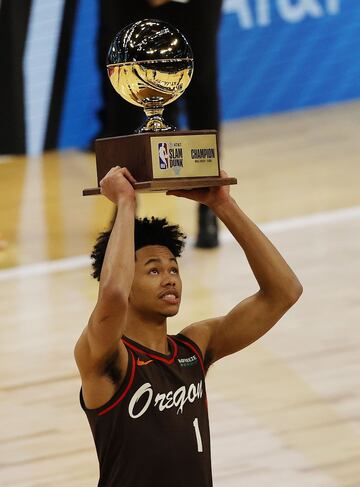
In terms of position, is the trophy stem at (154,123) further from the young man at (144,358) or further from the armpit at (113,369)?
the armpit at (113,369)

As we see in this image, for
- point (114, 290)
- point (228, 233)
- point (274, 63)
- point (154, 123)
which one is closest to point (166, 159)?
point (154, 123)

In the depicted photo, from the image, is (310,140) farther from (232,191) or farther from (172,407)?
(172,407)

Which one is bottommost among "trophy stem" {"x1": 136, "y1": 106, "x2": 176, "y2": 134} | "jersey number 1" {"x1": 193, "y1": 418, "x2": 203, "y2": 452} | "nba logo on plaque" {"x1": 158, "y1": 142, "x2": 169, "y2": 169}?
"jersey number 1" {"x1": 193, "y1": 418, "x2": 203, "y2": 452}

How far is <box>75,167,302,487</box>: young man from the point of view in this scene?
2385 mm

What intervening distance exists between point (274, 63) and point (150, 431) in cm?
660

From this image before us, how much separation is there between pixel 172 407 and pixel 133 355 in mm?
126

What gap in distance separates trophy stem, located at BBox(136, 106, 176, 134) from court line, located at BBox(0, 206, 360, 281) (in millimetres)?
3081

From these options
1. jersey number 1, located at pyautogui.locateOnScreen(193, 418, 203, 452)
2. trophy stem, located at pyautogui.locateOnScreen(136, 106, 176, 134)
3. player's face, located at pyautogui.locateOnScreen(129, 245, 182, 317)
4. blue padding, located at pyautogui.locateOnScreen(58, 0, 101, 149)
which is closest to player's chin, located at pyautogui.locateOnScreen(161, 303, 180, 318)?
player's face, located at pyautogui.locateOnScreen(129, 245, 182, 317)

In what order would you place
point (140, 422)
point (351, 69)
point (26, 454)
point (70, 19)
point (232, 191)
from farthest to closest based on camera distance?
point (351, 69)
point (70, 19)
point (232, 191)
point (26, 454)
point (140, 422)

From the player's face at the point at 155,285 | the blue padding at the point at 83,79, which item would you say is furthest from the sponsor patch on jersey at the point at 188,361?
the blue padding at the point at 83,79

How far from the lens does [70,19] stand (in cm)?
823

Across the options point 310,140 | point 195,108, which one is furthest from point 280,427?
point 310,140

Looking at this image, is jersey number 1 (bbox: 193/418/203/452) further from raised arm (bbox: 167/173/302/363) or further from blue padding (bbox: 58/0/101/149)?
blue padding (bbox: 58/0/101/149)

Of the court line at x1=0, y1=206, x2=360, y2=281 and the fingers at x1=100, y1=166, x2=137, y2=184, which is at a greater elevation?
the court line at x1=0, y1=206, x2=360, y2=281
